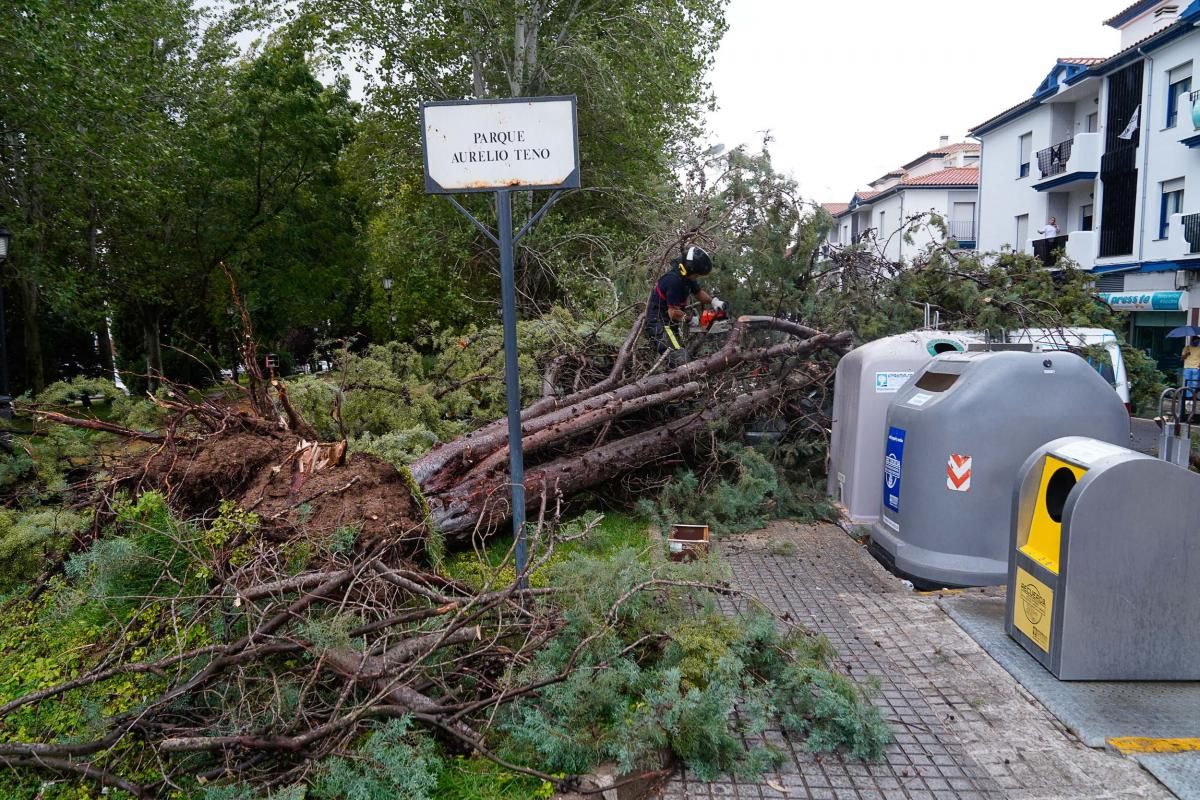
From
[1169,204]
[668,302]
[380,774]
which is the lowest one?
[380,774]

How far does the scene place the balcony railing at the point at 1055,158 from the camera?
2883 cm

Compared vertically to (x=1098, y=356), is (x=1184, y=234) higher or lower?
higher

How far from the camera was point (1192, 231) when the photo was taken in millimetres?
22750

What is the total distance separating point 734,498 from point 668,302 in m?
2.15

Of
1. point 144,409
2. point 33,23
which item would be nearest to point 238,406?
point 144,409

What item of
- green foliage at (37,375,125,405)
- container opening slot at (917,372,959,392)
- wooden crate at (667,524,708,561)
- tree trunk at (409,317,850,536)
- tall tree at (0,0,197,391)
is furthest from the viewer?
tall tree at (0,0,197,391)

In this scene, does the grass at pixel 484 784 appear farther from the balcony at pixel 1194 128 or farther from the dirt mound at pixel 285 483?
the balcony at pixel 1194 128

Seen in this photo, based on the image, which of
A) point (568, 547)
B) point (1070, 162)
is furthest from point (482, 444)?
point (1070, 162)

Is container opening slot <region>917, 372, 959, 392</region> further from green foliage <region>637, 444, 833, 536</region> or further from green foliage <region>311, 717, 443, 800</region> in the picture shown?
green foliage <region>311, 717, 443, 800</region>

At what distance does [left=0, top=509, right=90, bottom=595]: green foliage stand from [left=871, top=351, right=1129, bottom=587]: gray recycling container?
538 cm

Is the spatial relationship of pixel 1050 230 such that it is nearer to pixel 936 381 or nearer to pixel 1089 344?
pixel 1089 344

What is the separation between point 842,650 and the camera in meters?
4.56

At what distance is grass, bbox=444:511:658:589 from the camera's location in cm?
481

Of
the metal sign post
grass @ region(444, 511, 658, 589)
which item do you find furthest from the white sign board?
grass @ region(444, 511, 658, 589)
